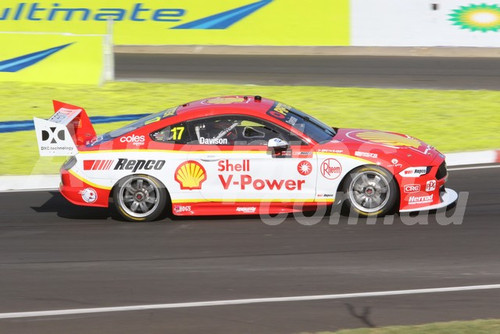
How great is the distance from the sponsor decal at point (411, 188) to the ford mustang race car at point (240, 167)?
0.04 ft

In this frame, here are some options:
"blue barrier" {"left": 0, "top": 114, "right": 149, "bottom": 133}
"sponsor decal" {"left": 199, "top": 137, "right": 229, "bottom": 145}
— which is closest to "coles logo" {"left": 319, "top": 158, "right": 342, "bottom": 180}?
"sponsor decal" {"left": 199, "top": 137, "right": 229, "bottom": 145}

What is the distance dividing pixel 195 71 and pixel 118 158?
11375 millimetres

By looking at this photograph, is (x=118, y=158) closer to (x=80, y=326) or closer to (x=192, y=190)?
(x=192, y=190)

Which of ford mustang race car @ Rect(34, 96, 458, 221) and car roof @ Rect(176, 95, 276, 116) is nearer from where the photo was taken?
ford mustang race car @ Rect(34, 96, 458, 221)

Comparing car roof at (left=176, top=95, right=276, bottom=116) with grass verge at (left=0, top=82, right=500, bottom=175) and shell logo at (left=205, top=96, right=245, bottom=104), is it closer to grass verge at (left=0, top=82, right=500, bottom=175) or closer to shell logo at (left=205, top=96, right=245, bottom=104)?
shell logo at (left=205, top=96, right=245, bottom=104)

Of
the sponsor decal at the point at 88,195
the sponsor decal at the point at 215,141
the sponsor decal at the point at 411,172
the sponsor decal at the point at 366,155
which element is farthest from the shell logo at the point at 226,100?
the sponsor decal at the point at 411,172

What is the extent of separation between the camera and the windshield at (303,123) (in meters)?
10.1

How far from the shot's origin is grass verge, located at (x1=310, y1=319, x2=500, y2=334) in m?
6.36

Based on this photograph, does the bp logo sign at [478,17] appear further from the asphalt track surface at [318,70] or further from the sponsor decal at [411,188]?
the sponsor decal at [411,188]

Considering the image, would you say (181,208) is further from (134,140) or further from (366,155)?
(366,155)

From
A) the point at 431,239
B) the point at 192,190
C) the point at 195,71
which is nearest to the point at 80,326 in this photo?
the point at 192,190

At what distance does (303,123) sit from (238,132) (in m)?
0.80

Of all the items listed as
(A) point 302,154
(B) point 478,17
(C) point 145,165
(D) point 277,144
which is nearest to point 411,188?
(A) point 302,154

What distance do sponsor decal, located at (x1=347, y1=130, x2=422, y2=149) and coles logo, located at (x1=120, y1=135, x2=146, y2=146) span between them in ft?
8.04
